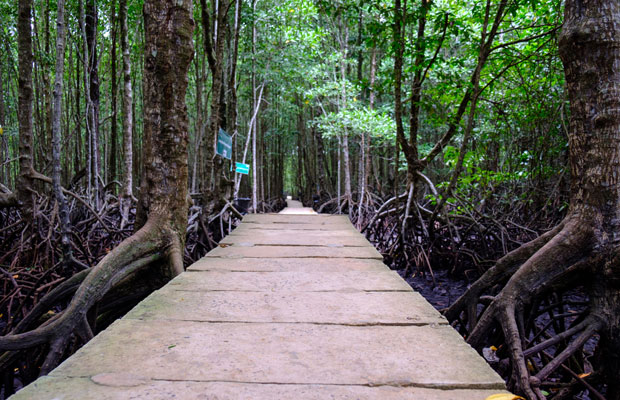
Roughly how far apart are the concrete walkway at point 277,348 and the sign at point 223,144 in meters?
2.13

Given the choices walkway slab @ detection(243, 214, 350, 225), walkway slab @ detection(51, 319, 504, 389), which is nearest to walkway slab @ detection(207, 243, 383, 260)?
walkway slab @ detection(51, 319, 504, 389)

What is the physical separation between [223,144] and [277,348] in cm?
325

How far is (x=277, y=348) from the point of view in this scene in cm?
136

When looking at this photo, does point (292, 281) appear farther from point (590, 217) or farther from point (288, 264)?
point (590, 217)

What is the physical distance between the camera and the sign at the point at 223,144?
418cm

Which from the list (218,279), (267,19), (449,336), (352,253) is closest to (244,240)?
(352,253)

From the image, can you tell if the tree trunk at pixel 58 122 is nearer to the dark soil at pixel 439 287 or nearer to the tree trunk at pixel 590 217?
the tree trunk at pixel 590 217

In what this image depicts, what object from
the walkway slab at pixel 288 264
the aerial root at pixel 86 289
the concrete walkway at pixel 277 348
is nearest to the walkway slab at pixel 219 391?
the concrete walkway at pixel 277 348

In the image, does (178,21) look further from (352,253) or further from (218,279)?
(352,253)

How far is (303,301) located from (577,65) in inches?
76.9

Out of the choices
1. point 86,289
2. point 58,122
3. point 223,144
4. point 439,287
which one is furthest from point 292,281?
point 439,287

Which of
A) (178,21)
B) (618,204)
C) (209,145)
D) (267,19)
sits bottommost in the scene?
(618,204)

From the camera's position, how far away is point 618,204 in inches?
74.9

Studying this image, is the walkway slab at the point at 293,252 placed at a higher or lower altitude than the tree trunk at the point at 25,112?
lower
